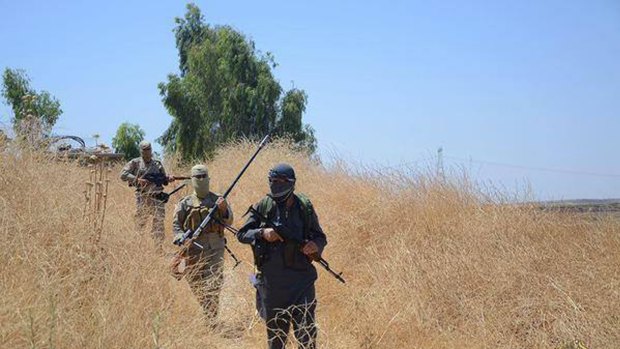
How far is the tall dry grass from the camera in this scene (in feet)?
12.0

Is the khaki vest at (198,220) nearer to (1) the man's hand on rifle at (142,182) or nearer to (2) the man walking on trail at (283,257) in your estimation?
(2) the man walking on trail at (283,257)

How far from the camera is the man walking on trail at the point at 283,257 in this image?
15.0ft

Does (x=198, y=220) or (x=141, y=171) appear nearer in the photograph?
(x=198, y=220)

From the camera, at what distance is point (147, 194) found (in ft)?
25.9

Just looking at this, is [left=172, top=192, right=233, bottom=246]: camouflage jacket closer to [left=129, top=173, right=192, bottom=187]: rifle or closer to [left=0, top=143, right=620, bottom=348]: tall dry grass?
[left=0, top=143, right=620, bottom=348]: tall dry grass

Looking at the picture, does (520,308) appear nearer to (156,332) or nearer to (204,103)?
(156,332)

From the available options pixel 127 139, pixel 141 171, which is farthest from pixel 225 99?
pixel 141 171

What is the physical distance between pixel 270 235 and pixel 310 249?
11.9 inches

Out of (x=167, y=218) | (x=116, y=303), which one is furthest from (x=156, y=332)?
(x=167, y=218)

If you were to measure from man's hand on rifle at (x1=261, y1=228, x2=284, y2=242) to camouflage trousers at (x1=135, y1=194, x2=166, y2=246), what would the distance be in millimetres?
1902

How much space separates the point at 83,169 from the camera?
22.6ft

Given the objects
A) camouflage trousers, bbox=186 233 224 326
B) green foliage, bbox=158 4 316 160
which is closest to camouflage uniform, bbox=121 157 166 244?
camouflage trousers, bbox=186 233 224 326

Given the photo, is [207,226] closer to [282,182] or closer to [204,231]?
[204,231]

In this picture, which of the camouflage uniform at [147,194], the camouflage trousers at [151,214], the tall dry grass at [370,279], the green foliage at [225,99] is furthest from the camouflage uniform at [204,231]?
the green foliage at [225,99]
